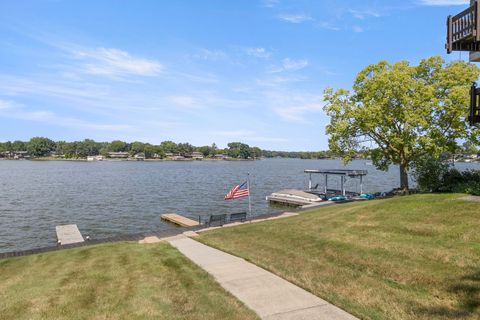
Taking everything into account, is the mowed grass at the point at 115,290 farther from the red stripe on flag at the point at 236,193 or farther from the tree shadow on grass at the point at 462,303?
the red stripe on flag at the point at 236,193

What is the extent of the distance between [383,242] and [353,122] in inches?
Result: 1045

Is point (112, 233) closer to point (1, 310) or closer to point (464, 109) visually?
point (1, 310)

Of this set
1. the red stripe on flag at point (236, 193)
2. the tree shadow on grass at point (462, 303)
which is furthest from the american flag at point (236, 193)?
the tree shadow on grass at point (462, 303)

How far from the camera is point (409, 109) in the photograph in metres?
33.8

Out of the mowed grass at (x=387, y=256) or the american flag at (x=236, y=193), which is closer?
the mowed grass at (x=387, y=256)

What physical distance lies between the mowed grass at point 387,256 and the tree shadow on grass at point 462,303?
0.02m

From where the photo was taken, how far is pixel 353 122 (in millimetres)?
37938

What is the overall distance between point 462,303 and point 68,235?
27.3 meters

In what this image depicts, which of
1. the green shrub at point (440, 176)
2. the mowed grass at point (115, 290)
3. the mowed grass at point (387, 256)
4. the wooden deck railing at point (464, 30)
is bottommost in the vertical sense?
the mowed grass at point (115, 290)

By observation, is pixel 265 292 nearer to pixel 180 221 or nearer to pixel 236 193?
pixel 236 193

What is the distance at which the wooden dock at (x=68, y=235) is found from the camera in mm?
25672

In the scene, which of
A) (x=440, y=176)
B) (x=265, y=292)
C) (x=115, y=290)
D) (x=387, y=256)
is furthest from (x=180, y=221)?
(x=265, y=292)

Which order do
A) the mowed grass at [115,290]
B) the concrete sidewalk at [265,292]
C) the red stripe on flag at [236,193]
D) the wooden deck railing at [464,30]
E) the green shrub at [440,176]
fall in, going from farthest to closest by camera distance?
the green shrub at [440,176]
the red stripe on flag at [236,193]
the mowed grass at [115,290]
the concrete sidewalk at [265,292]
the wooden deck railing at [464,30]

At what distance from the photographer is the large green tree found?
107ft
